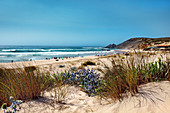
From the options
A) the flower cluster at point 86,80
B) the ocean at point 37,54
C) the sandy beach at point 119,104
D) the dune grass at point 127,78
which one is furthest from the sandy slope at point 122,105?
the ocean at point 37,54

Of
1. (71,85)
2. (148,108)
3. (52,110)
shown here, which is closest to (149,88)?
(148,108)

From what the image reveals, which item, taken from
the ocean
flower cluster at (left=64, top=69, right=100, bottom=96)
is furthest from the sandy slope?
the ocean

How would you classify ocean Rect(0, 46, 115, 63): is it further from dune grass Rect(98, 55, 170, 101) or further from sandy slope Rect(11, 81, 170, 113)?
sandy slope Rect(11, 81, 170, 113)

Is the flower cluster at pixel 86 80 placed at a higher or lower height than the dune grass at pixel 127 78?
lower

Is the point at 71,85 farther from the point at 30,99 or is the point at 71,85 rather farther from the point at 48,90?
the point at 30,99

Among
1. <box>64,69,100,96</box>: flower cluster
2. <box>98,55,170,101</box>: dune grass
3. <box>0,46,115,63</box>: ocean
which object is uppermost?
<box>98,55,170,101</box>: dune grass

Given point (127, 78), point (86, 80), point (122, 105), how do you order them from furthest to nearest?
point (86, 80) < point (127, 78) < point (122, 105)

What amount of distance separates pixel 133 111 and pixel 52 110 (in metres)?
1.66

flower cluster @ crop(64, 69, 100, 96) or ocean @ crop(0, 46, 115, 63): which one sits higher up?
flower cluster @ crop(64, 69, 100, 96)

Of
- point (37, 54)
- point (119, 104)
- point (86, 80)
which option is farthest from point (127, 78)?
point (37, 54)

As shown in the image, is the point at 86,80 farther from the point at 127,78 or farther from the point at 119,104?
the point at 119,104

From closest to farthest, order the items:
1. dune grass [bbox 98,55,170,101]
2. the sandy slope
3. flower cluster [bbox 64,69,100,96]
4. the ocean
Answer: the sandy slope, dune grass [bbox 98,55,170,101], flower cluster [bbox 64,69,100,96], the ocean

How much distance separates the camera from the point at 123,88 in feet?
10.1

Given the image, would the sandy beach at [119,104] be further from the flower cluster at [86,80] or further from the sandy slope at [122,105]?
the flower cluster at [86,80]
